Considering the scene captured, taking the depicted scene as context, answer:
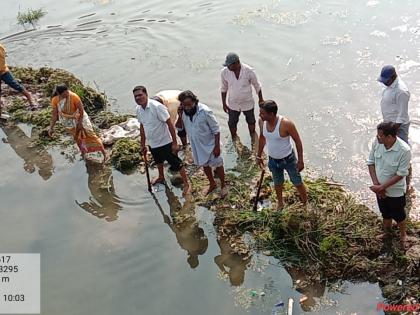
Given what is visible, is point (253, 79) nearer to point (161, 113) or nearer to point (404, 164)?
point (161, 113)

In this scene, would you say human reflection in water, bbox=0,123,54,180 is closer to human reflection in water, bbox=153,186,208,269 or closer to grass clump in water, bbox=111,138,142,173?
grass clump in water, bbox=111,138,142,173

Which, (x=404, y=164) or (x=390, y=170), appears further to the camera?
(x=390, y=170)

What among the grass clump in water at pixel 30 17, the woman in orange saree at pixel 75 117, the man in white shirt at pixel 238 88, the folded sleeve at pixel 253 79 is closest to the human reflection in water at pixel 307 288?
the man in white shirt at pixel 238 88

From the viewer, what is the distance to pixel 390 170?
489cm

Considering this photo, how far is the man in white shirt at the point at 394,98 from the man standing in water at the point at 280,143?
1.28 m

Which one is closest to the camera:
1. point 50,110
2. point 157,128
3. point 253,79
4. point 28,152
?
point 157,128

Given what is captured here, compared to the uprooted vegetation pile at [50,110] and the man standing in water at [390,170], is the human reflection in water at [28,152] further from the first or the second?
the man standing in water at [390,170]

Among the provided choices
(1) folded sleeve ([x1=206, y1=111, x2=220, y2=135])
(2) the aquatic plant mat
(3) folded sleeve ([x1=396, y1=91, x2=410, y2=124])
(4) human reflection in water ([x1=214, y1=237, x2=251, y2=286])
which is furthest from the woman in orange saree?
(3) folded sleeve ([x1=396, y1=91, x2=410, y2=124])

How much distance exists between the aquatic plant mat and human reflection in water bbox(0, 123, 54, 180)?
1.49m

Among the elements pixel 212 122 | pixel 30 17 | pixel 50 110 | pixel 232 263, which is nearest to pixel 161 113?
pixel 212 122

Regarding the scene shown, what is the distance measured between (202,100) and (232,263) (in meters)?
→ 4.45

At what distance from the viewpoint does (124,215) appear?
22.7 ft

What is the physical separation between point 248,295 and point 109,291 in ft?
5.57

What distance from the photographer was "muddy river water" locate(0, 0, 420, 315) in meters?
5.65
